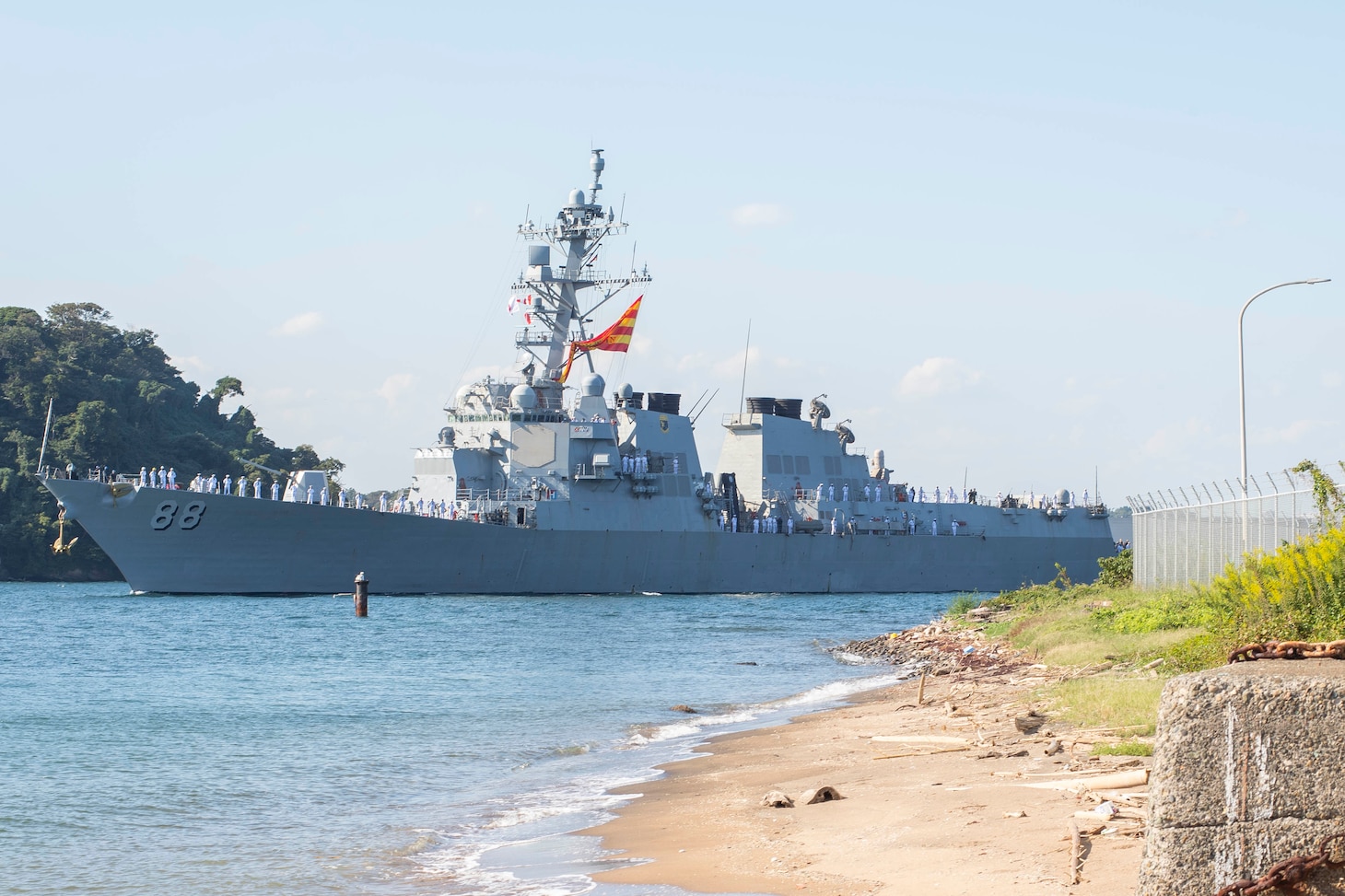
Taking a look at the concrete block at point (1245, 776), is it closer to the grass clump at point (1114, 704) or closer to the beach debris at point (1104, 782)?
the beach debris at point (1104, 782)

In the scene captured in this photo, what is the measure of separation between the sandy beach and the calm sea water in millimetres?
591

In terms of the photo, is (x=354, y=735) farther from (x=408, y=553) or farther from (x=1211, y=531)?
(x=408, y=553)

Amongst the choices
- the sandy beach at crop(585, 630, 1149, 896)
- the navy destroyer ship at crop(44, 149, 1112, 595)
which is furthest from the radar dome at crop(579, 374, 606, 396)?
the sandy beach at crop(585, 630, 1149, 896)

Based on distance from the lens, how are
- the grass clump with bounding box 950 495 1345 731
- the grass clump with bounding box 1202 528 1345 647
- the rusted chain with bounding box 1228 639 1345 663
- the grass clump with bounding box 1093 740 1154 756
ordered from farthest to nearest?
the grass clump with bounding box 950 495 1345 731 → the grass clump with bounding box 1202 528 1345 647 → the grass clump with bounding box 1093 740 1154 756 → the rusted chain with bounding box 1228 639 1345 663

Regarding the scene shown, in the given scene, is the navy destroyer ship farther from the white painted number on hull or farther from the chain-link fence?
the chain-link fence

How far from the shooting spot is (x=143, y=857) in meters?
9.23

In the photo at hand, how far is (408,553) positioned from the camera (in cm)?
3928

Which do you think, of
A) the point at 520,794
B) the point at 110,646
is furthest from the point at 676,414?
the point at 520,794

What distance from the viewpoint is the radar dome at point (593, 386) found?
4447cm

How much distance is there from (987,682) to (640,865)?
9.37 meters

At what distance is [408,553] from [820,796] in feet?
103

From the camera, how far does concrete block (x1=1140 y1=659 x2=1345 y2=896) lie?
156 inches

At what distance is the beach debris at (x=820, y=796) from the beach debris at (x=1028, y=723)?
2.24m

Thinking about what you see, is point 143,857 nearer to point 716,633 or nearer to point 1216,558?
point 1216,558
